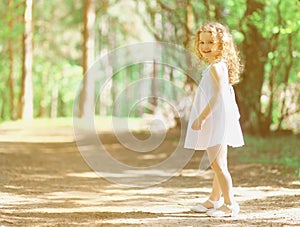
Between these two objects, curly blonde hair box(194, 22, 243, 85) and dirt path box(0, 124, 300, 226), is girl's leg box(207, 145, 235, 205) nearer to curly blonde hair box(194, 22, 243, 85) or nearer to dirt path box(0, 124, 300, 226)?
dirt path box(0, 124, 300, 226)

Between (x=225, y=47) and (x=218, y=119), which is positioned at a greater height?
(x=225, y=47)

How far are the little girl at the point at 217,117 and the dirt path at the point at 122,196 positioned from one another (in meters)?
0.34

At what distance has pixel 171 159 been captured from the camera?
12070 millimetres

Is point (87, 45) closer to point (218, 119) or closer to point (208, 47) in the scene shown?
point (208, 47)

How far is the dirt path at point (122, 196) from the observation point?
17.1 feet

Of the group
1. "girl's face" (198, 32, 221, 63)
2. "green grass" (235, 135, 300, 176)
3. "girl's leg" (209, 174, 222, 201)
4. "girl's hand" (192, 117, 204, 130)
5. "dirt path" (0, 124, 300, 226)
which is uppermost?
"girl's face" (198, 32, 221, 63)

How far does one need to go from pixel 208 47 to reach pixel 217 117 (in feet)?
2.37

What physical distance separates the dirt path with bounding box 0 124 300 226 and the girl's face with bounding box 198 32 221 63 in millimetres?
1581

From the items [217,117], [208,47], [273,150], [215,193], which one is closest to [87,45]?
[273,150]

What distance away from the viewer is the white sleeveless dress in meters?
5.32

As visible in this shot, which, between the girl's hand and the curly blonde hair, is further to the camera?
the curly blonde hair

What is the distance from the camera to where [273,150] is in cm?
1257

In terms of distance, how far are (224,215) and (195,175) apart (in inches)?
167

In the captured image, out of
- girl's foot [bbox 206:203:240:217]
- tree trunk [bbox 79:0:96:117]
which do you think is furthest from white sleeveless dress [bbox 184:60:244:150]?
tree trunk [bbox 79:0:96:117]
